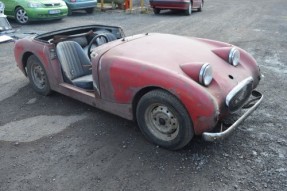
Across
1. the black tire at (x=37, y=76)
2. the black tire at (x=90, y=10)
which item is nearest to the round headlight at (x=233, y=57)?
the black tire at (x=37, y=76)

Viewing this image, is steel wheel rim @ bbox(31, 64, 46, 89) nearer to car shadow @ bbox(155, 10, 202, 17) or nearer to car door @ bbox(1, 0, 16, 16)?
car door @ bbox(1, 0, 16, 16)

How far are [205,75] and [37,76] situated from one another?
288 cm

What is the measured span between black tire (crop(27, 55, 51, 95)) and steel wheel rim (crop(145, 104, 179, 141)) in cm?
197

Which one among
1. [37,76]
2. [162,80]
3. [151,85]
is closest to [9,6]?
[37,76]

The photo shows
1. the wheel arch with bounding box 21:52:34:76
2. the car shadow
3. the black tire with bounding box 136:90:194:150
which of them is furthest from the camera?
the car shadow

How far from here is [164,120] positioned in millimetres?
3312

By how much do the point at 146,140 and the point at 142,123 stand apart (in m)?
0.25

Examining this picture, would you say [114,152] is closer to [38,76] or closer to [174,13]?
[38,76]

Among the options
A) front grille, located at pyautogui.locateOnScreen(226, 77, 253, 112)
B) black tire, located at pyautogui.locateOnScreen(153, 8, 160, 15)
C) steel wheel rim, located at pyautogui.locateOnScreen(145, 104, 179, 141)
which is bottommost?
steel wheel rim, located at pyautogui.locateOnScreen(145, 104, 179, 141)

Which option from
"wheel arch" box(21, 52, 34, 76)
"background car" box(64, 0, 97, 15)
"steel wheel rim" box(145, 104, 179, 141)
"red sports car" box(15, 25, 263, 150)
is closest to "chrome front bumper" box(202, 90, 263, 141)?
"red sports car" box(15, 25, 263, 150)

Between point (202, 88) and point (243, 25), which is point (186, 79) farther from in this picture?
point (243, 25)

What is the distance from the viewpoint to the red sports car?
10.0 ft

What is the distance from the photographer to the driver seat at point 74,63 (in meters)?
4.32

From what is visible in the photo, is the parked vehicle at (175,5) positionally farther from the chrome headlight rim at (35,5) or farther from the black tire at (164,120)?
the black tire at (164,120)
